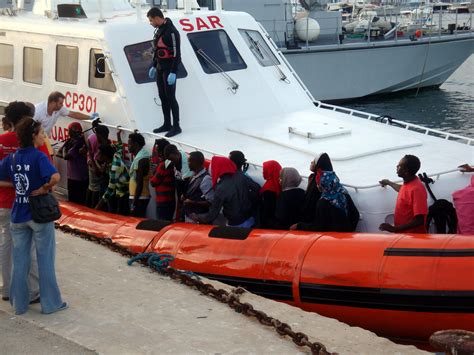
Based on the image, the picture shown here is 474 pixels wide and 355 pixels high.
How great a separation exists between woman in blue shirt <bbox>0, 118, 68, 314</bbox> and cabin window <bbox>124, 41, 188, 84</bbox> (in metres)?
3.86

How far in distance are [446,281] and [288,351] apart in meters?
1.60

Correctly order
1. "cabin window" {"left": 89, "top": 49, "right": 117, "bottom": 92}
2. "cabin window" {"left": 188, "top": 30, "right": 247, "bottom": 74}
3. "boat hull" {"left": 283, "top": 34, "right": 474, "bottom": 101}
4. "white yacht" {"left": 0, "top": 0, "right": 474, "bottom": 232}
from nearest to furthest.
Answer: "white yacht" {"left": 0, "top": 0, "right": 474, "bottom": 232}, "cabin window" {"left": 89, "top": 49, "right": 117, "bottom": 92}, "cabin window" {"left": 188, "top": 30, "right": 247, "bottom": 74}, "boat hull" {"left": 283, "top": 34, "right": 474, "bottom": 101}

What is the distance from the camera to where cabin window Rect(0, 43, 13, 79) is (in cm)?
1097

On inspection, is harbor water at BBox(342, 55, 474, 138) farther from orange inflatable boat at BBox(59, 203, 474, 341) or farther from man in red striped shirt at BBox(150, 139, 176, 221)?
orange inflatable boat at BBox(59, 203, 474, 341)

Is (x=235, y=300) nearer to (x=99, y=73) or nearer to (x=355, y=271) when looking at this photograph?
(x=355, y=271)

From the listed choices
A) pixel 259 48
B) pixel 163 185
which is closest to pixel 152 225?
pixel 163 185

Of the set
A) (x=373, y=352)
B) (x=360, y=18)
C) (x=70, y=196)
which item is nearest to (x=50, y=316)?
(x=373, y=352)

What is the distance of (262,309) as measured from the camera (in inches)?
247

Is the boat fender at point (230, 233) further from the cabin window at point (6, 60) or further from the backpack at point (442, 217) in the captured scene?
the cabin window at point (6, 60)

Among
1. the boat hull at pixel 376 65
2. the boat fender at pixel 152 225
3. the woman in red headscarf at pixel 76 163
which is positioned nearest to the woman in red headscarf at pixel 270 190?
the boat fender at pixel 152 225

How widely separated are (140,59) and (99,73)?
0.49 metres

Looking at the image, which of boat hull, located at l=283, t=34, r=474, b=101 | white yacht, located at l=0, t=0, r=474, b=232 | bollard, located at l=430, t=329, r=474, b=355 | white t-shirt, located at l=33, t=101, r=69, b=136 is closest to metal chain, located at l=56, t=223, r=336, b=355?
bollard, located at l=430, t=329, r=474, b=355

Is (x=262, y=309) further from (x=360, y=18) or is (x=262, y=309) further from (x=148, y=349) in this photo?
(x=360, y=18)

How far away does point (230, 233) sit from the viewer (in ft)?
24.9
